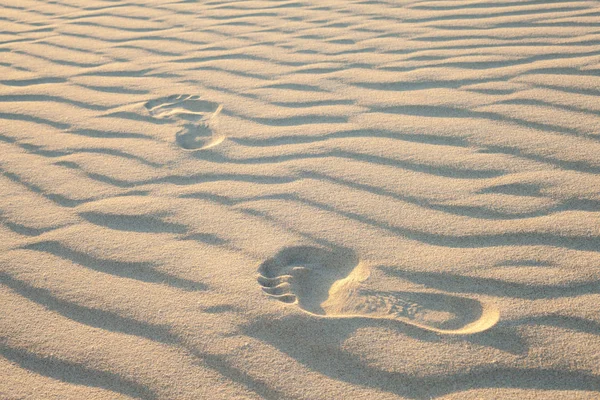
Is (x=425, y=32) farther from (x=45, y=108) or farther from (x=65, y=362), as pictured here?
(x=65, y=362)

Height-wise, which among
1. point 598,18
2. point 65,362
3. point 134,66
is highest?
point 598,18

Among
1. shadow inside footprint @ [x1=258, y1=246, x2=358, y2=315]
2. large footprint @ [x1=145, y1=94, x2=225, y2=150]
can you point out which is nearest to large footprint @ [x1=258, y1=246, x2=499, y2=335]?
shadow inside footprint @ [x1=258, y1=246, x2=358, y2=315]

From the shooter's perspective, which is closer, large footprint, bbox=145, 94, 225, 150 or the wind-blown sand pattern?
the wind-blown sand pattern

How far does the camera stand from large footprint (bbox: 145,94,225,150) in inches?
94.1

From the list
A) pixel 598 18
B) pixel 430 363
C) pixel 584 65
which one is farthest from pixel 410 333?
pixel 598 18

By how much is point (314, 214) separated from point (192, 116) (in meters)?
0.94

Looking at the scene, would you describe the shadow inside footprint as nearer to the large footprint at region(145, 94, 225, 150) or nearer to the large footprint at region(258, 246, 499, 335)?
the large footprint at region(258, 246, 499, 335)

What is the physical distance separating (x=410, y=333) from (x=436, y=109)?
1205 mm

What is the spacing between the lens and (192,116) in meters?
2.59

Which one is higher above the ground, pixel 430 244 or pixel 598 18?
pixel 598 18

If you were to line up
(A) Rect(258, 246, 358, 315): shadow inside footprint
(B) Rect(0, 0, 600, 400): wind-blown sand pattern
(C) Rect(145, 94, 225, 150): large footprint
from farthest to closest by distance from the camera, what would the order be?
(C) Rect(145, 94, 225, 150): large footprint, (A) Rect(258, 246, 358, 315): shadow inside footprint, (B) Rect(0, 0, 600, 400): wind-blown sand pattern

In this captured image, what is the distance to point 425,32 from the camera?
10.3 ft

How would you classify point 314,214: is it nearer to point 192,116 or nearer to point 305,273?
point 305,273

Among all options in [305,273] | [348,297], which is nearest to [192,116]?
[305,273]
